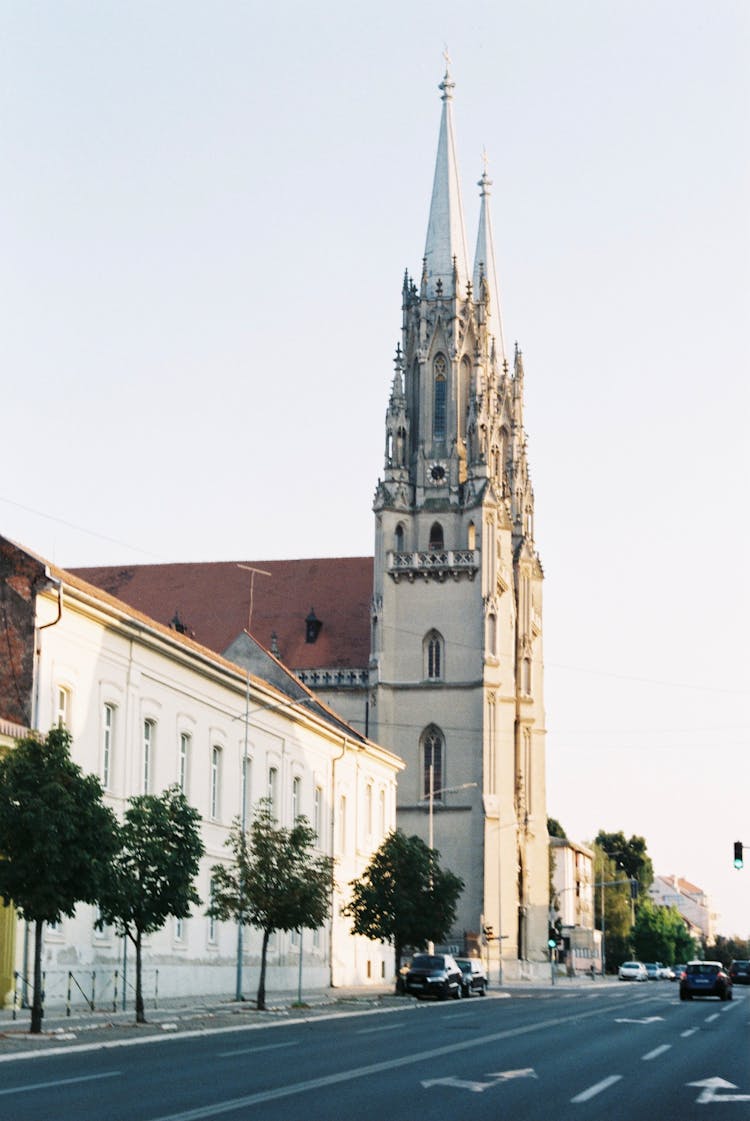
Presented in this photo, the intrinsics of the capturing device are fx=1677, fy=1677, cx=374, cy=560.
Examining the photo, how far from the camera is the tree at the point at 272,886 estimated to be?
40.6 meters

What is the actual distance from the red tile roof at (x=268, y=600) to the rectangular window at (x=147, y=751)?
154ft

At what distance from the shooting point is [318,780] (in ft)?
195

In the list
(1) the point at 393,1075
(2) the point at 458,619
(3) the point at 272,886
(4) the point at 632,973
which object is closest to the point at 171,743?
(3) the point at 272,886

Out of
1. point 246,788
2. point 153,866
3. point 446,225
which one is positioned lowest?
point 153,866

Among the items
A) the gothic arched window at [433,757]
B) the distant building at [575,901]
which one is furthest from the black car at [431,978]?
the distant building at [575,901]

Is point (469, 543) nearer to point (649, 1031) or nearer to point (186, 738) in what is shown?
point (186, 738)

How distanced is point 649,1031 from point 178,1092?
16.8 m

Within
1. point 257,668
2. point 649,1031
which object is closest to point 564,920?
point 257,668

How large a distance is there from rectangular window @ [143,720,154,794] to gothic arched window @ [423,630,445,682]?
149ft

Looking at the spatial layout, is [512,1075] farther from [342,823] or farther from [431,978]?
[342,823]

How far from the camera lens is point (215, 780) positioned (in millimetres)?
48625

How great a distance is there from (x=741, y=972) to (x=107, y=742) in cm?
6249

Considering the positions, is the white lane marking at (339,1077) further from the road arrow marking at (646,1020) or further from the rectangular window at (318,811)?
the rectangular window at (318,811)

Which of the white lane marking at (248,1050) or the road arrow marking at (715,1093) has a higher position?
the road arrow marking at (715,1093)
